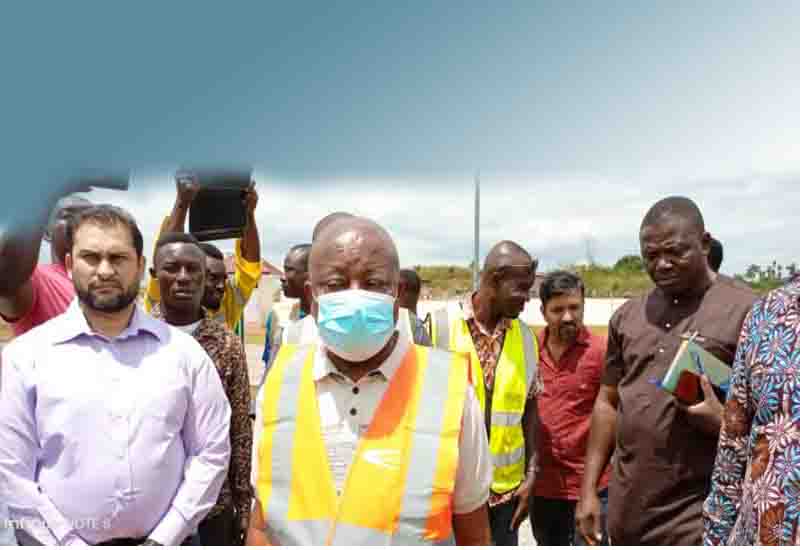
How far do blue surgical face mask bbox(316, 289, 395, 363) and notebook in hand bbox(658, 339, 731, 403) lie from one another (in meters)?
1.48

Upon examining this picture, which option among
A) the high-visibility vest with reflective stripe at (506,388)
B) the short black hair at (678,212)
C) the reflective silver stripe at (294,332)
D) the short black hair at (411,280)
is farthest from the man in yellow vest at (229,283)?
the short black hair at (678,212)

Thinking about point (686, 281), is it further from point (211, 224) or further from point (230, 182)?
point (230, 182)

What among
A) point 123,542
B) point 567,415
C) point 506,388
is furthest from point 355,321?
A: point 567,415

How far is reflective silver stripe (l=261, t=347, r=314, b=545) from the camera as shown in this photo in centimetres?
201

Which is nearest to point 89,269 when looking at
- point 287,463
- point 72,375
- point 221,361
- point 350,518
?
point 72,375

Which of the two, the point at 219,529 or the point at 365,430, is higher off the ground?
the point at 365,430

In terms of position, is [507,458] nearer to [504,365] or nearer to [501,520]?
[501,520]

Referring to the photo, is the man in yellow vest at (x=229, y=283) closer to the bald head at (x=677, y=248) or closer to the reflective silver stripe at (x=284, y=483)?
the bald head at (x=677, y=248)

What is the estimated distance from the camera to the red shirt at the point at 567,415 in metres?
4.72

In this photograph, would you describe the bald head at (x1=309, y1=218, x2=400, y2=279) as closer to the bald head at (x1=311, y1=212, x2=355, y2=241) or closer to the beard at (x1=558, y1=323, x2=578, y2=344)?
the bald head at (x1=311, y1=212, x2=355, y2=241)

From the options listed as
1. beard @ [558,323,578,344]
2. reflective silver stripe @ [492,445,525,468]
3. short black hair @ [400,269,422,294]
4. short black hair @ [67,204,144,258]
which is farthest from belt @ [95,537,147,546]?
short black hair @ [400,269,422,294]

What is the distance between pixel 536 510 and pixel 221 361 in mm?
2222

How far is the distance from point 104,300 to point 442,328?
2021mm

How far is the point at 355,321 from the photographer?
2.07 meters
